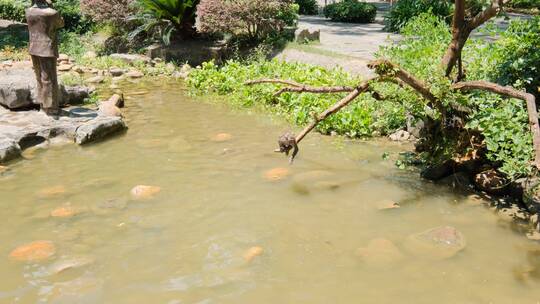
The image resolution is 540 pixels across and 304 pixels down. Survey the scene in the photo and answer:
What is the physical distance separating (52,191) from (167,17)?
836cm

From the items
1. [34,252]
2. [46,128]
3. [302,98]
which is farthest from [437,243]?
[46,128]

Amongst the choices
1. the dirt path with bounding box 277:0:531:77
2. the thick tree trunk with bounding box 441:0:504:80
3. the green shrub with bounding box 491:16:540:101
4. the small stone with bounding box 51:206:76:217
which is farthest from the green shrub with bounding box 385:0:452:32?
the small stone with bounding box 51:206:76:217

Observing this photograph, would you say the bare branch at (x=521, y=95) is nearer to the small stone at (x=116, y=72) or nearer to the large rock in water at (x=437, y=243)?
the large rock in water at (x=437, y=243)

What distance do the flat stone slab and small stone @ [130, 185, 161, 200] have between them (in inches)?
Answer: 85.1

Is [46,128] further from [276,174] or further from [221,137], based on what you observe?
[276,174]

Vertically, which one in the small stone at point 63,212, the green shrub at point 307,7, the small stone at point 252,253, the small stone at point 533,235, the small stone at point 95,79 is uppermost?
the green shrub at point 307,7

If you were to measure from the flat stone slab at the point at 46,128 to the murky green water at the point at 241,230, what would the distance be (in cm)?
29

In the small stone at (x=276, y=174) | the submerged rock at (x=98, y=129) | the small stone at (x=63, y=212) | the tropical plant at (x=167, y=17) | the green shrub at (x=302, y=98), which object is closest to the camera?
the small stone at (x=63, y=212)

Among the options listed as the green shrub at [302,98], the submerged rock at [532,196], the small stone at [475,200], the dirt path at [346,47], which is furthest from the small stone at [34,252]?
the dirt path at [346,47]

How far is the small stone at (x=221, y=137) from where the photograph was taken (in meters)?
7.69

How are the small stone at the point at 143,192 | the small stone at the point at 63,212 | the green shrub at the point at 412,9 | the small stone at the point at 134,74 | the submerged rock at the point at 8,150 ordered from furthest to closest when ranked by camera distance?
the green shrub at the point at 412,9, the small stone at the point at 134,74, the submerged rock at the point at 8,150, the small stone at the point at 143,192, the small stone at the point at 63,212

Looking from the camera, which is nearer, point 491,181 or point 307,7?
point 491,181

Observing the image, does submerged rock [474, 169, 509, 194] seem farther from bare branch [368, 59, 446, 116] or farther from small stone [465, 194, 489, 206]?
bare branch [368, 59, 446, 116]

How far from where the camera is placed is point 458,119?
5.68m
